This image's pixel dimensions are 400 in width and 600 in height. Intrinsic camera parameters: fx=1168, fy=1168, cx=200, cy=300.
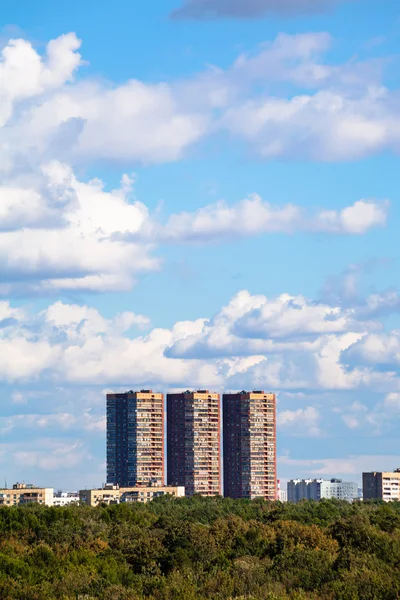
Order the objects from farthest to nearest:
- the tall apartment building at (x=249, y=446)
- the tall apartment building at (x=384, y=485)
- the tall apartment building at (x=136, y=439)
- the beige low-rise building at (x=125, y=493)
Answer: the tall apartment building at (x=384, y=485)
the tall apartment building at (x=136, y=439)
the tall apartment building at (x=249, y=446)
the beige low-rise building at (x=125, y=493)

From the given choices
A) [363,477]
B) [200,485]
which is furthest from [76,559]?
[363,477]

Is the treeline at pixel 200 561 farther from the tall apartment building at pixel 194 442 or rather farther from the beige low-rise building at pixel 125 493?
the tall apartment building at pixel 194 442

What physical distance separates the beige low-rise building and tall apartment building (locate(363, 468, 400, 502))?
115ft

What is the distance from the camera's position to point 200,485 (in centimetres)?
17838

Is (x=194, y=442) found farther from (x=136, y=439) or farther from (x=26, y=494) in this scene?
(x=26, y=494)

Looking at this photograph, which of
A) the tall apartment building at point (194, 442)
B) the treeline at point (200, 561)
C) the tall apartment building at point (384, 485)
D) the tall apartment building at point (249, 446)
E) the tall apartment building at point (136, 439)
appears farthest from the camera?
the tall apartment building at point (384, 485)

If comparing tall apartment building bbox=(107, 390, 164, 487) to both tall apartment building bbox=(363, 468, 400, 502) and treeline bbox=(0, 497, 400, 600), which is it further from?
treeline bbox=(0, 497, 400, 600)

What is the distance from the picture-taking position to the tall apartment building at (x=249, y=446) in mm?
180125

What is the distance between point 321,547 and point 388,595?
19.1 metres

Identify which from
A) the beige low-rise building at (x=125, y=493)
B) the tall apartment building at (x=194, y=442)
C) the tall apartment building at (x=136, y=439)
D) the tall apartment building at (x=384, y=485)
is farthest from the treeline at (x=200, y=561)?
the tall apartment building at (x=384, y=485)

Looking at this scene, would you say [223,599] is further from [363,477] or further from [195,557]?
[363,477]

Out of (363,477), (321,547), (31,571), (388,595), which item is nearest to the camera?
(388,595)

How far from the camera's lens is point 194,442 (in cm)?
18075

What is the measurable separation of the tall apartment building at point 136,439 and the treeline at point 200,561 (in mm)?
86540
